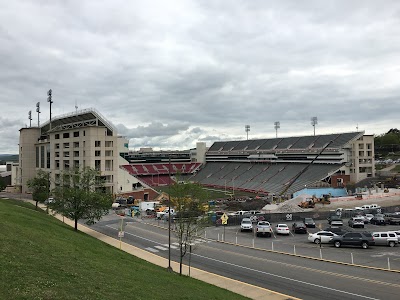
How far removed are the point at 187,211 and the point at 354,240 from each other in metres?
16.9

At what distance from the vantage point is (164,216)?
48500 millimetres

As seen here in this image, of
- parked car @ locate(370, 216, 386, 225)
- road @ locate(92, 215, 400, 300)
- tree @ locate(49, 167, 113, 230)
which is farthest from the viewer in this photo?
parked car @ locate(370, 216, 386, 225)

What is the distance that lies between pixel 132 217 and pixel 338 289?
38.6 meters

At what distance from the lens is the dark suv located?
30.4m

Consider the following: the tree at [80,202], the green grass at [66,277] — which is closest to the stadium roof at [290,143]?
the tree at [80,202]

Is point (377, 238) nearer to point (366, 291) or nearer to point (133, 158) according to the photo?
point (366, 291)

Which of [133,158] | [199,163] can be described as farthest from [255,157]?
[133,158]

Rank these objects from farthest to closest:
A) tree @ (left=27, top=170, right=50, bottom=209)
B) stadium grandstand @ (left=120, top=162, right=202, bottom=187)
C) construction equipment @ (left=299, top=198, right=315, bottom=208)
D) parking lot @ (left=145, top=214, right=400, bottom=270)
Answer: stadium grandstand @ (left=120, top=162, right=202, bottom=187) → construction equipment @ (left=299, top=198, right=315, bottom=208) → tree @ (left=27, top=170, right=50, bottom=209) → parking lot @ (left=145, top=214, right=400, bottom=270)

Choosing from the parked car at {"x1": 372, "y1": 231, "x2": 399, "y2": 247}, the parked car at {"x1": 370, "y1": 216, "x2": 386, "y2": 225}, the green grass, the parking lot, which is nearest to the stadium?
the parking lot

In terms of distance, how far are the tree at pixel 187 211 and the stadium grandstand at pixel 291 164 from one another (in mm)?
62072

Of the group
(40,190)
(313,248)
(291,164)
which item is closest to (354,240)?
(313,248)

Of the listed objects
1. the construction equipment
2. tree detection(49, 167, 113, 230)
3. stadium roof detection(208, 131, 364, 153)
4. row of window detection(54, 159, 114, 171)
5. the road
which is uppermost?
stadium roof detection(208, 131, 364, 153)

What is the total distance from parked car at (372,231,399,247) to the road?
8.85m

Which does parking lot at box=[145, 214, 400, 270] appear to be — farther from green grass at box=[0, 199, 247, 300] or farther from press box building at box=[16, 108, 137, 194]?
press box building at box=[16, 108, 137, 194]
